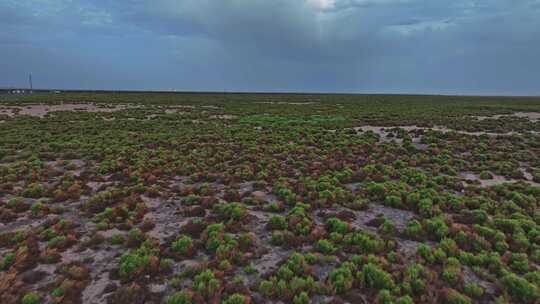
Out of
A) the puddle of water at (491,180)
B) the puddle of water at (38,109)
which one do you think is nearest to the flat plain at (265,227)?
the puddle of water at (491,180)

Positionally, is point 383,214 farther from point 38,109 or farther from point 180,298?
point 38,109

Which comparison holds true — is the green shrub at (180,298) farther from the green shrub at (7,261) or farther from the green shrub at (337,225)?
the green shrub at (337,225)

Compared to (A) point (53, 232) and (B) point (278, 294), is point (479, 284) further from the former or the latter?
(A) point (53, 232)

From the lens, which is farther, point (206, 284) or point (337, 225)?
point (337, 225)

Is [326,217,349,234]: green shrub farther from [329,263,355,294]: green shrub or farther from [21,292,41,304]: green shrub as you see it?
[21,292,41,304]: green shrub

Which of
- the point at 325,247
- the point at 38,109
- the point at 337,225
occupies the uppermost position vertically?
the point at 38,109

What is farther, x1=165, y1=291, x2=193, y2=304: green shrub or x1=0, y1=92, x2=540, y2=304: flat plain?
x1=0, y1=92, x2=540, y2=304: flat plain

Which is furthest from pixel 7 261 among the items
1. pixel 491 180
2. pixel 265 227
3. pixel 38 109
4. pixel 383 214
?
pixel 38 109

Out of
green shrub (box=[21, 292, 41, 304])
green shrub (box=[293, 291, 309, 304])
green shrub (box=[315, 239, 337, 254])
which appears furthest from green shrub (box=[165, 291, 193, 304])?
green shrub (box=[315, 239, 337, 254])
